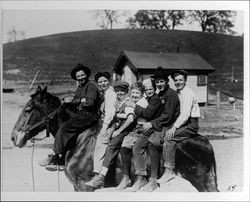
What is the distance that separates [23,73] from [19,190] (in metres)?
1.47

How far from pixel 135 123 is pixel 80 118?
0.68m

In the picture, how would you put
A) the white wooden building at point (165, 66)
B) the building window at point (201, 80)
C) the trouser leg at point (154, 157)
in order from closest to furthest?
the trouser leg at point (154, 157) → the white wooden building at point (165, 66) → the building window at point (201, 80)

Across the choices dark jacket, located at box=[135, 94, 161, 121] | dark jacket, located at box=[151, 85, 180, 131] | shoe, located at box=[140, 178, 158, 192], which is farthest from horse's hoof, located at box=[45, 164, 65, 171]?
dark jacket, located at box=[151, 85, 180, 131]

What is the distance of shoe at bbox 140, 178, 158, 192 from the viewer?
16.7 ft

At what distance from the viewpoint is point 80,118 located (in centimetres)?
513

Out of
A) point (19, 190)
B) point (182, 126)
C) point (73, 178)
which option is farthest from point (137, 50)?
point (19, 190)

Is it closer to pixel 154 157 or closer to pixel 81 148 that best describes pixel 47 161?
pixel 81 148

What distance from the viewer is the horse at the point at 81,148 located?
16.8ft

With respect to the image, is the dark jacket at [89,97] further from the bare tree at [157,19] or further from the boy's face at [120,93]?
the bare tree at [157,19]

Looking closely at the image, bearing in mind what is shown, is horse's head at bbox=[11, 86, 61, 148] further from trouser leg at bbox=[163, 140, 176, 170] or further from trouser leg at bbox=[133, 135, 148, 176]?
trouser leg at bbox=[163, 140, 176, 170]

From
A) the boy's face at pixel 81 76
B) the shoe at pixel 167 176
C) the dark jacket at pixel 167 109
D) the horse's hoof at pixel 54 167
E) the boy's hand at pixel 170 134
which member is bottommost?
the shoe at pixel 167 176

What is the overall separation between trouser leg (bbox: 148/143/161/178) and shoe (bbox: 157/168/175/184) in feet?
0.32

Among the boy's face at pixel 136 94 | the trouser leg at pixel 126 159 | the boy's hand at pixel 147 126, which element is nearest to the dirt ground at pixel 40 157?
the trouser leg at pixel 126 159

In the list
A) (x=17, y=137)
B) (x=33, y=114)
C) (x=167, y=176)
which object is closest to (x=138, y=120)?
(x=167, y=176)
